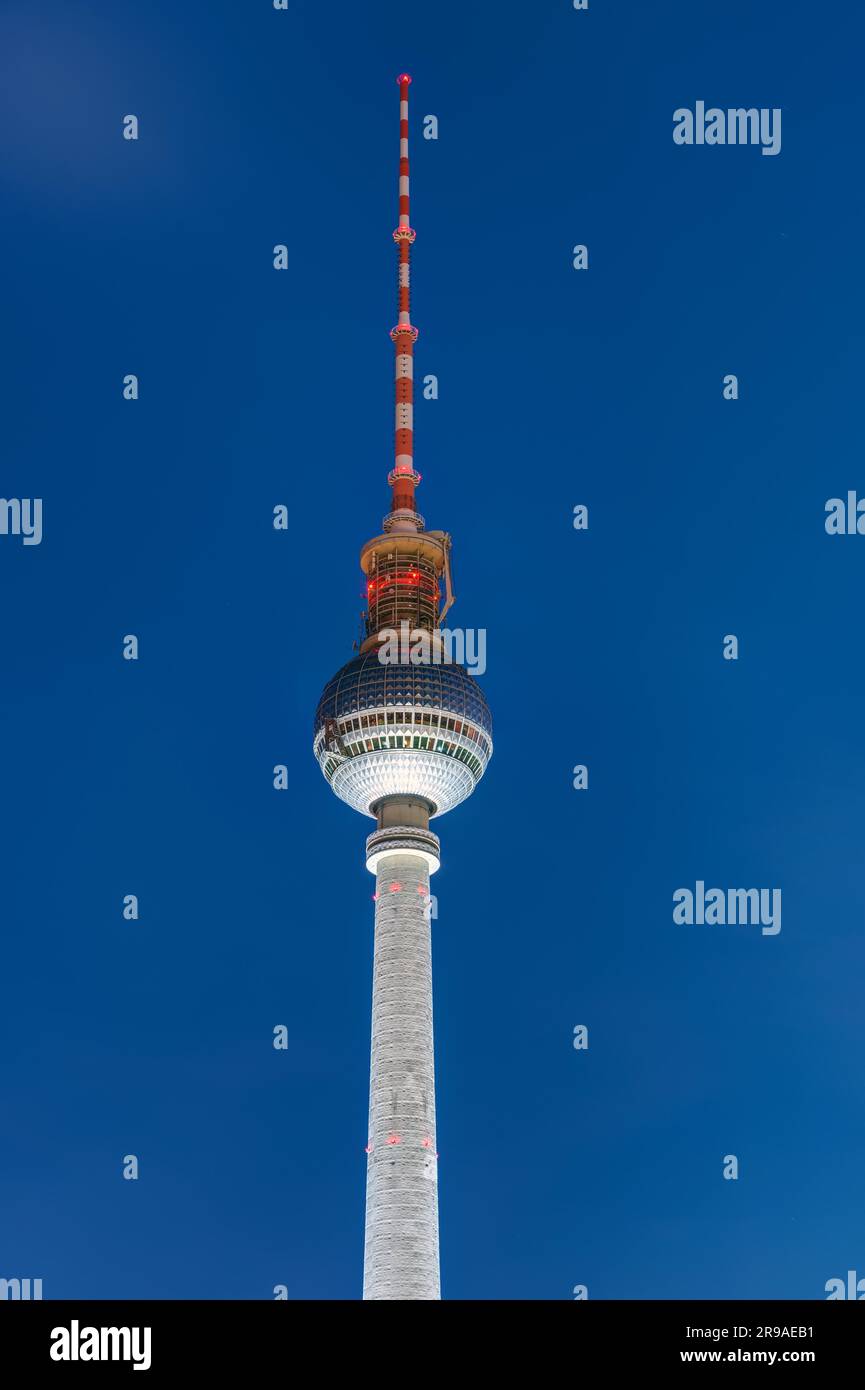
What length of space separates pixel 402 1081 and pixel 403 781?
2859 cm

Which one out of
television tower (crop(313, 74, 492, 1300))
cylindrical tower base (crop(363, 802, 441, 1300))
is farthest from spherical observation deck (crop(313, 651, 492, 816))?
cylindrical tower base (crop(363, 802, 441, 1300))

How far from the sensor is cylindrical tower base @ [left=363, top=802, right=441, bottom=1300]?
461 feet

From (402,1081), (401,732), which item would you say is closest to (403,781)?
(401,732)

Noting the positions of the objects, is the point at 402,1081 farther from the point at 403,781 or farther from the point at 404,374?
the point at 404,374

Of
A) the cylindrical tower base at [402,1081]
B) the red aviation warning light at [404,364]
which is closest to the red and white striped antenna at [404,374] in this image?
the red aviation warning light at [404,364]

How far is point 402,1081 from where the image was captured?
148750 mm

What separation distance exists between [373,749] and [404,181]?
211ft

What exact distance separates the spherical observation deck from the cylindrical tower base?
3542mm

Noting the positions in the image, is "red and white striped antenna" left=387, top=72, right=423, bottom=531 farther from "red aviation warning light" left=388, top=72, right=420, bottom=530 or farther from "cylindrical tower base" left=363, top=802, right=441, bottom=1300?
"cylindrical tower base" left=363, top=802, right=441, bottom=1300

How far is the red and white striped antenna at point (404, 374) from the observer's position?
180 meters

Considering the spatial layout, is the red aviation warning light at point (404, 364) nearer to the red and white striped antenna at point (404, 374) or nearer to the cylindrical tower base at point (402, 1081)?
the red and white striped antenna at point (404, 374)
